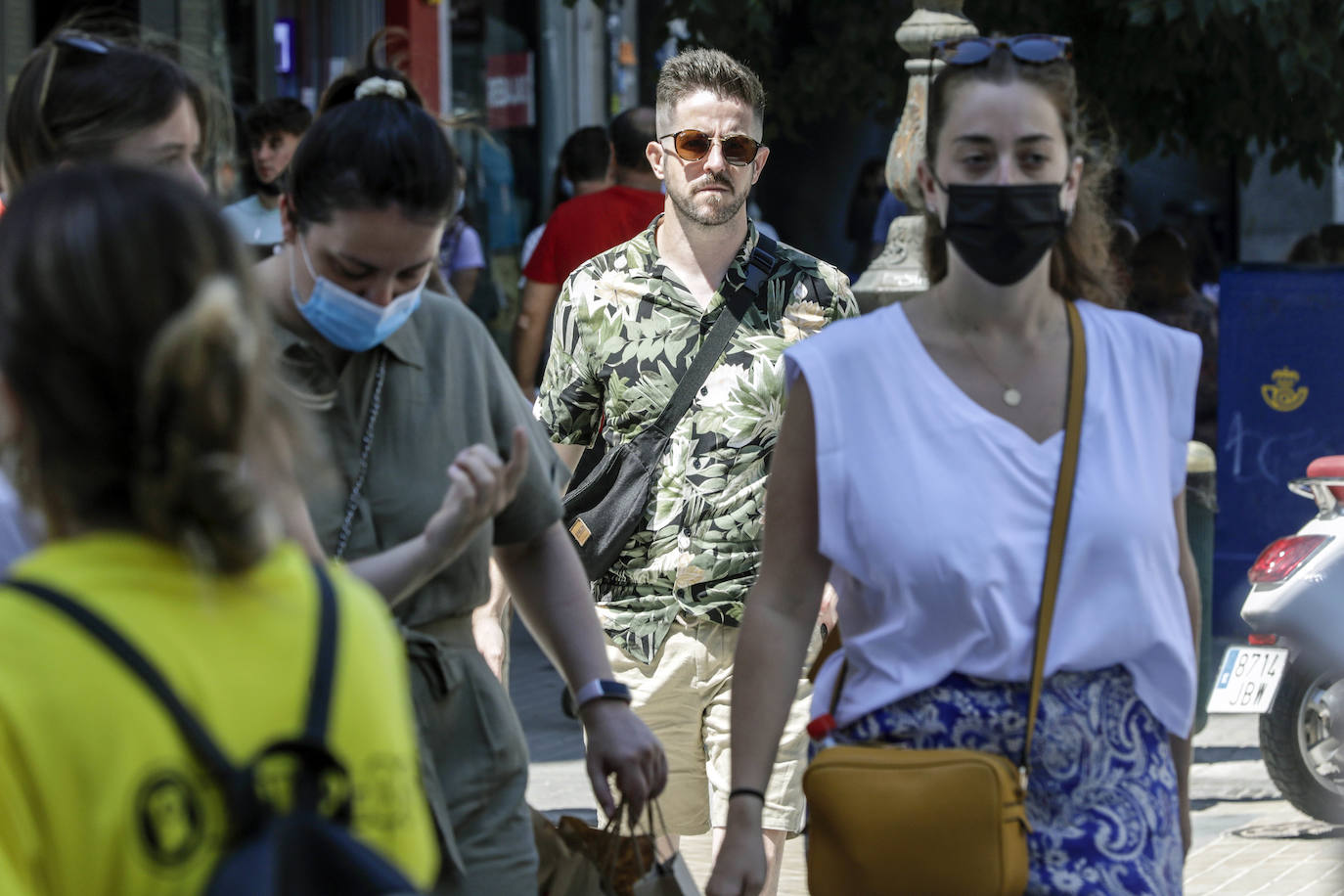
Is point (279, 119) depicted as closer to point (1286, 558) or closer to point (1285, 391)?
point (1286, 558)

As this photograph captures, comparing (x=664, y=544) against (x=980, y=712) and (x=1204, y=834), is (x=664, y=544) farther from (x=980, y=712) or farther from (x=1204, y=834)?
(x=1204, y=834)

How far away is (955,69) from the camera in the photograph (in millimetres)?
2953

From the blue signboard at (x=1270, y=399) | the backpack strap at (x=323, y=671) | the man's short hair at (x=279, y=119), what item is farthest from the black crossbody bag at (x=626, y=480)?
the blue signboard at (x=1270, y=399)

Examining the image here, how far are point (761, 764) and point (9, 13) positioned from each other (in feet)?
26.4

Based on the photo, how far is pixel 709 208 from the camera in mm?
4574

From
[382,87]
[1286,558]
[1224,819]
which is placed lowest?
[1224,819]

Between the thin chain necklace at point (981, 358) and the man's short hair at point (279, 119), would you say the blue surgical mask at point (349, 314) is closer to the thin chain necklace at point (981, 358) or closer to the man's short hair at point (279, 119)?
the thin chain necklace at point (981, 358)

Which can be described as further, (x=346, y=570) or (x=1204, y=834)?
(x=1204, y=834)

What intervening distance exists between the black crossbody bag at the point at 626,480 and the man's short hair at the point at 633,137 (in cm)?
290

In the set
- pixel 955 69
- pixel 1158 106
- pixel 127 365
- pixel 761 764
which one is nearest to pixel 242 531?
pixel 127 365

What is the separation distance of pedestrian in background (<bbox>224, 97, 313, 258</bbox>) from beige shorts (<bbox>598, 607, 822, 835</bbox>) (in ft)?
10.9

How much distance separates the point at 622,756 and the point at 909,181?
4.29m

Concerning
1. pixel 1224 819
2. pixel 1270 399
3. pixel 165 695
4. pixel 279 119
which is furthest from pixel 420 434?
pixel 1270 399

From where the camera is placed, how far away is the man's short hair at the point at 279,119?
751 centimetres
